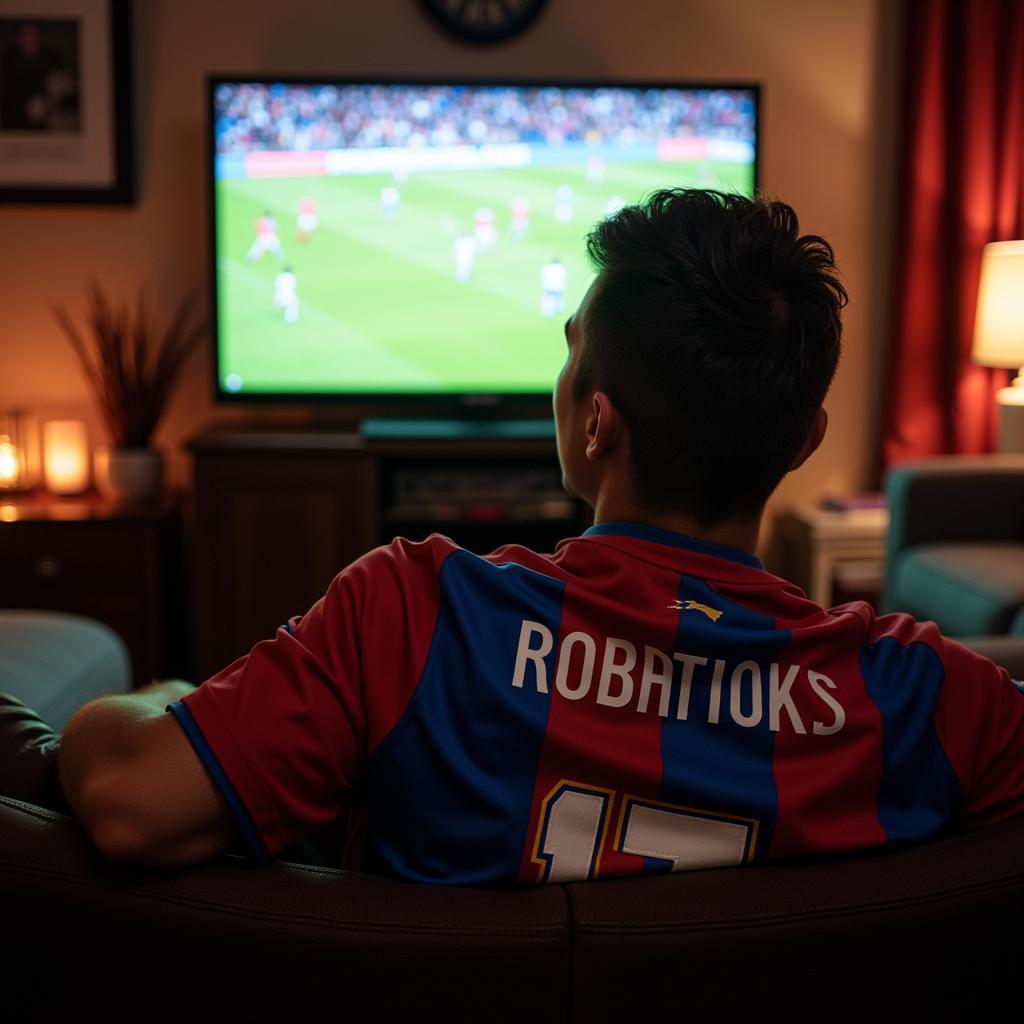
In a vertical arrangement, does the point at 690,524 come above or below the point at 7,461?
above

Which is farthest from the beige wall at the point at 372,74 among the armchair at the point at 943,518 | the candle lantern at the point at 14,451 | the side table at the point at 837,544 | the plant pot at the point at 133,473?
the armchair at the point at 943,518

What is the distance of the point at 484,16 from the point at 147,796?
3190 mm

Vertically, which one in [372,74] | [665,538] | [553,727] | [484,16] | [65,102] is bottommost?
[553,727]

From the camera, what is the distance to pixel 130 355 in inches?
140

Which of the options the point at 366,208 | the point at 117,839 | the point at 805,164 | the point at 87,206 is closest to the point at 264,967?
the point at 117,839

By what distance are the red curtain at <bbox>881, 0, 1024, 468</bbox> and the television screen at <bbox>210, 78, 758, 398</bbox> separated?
2.21 ft

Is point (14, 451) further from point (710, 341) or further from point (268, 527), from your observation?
point (710, 341)

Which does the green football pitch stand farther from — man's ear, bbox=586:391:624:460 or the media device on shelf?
man's ear, bbox=586:391:624:460

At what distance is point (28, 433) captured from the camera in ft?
11.4

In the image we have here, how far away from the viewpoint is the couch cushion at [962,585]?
2625 millimetres

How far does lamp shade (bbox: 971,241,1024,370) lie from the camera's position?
11.0 ft

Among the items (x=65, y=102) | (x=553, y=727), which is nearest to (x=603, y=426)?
(x=553, y=727)

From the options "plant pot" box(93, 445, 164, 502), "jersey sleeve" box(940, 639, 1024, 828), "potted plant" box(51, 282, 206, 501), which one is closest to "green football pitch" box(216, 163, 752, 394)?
"potted plant" box(51, 282, 206, 501)

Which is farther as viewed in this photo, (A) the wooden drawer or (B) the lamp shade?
(B) the lamp shade
